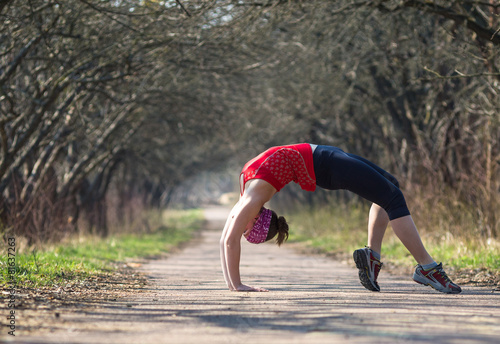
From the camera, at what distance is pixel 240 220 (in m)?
5.88

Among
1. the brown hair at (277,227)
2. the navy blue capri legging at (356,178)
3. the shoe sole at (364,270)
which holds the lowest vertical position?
the shoe sole at (364,270)

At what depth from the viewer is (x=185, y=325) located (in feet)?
14.2

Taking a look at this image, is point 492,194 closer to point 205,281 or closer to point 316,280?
point 316,280

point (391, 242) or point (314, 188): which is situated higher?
point (314, 188)

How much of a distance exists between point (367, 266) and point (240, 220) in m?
1.20

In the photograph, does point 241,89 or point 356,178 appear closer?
point 356,178

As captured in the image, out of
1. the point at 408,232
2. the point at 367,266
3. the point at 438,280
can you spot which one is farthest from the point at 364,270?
the point at 438,280

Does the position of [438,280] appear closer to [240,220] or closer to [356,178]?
[356,178]

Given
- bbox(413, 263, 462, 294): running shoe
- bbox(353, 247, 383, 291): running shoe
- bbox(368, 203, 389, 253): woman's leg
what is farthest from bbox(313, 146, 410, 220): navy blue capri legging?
bbox(413, 263, 462, 294): running shoe

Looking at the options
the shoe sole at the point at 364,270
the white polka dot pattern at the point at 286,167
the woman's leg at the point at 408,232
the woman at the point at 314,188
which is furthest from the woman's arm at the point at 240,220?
the woman's leg at the point at 408,232

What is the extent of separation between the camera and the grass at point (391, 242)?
8669mm

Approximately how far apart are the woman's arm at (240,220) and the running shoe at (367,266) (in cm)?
93

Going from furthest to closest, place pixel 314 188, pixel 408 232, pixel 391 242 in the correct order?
1. pixel 391 242
2. pixel 408 232
3. pixel 314 188

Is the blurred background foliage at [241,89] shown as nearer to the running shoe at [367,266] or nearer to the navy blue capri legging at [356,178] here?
the navy blue capri legging at [356,178]
